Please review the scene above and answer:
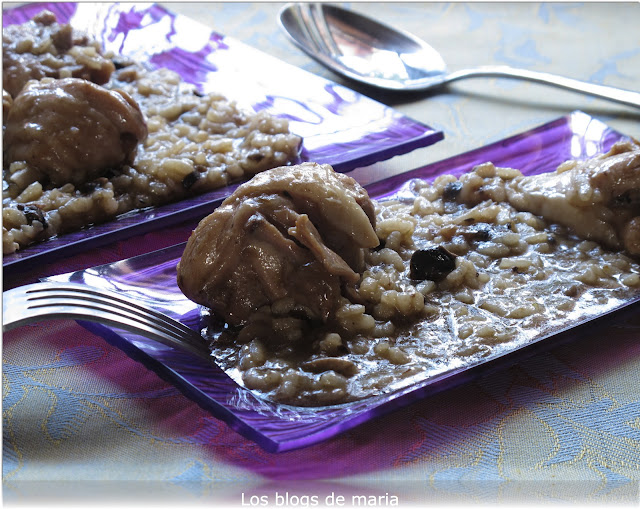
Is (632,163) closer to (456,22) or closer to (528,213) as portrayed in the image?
(528,213)

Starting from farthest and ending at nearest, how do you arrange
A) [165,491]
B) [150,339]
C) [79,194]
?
[79,194], [150,339], [165,491]

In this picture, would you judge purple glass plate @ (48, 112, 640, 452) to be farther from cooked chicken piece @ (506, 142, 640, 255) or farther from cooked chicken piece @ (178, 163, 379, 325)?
cooked chicken piece @ (506, 142, 640, 255)

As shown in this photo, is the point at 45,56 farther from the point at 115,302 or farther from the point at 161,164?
the point at 115,302

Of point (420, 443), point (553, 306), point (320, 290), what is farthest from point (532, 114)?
point (420, 443)

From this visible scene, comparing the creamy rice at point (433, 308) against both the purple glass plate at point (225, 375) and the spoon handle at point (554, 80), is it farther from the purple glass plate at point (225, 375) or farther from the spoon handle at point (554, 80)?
the spoon handle at point (554, 80)

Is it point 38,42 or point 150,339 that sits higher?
point 38,42

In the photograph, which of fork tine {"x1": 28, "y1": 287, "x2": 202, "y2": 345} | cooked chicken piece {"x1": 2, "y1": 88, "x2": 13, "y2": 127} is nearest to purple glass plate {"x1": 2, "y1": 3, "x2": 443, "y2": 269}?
fork tine {"x1": 28, "y1": 287, "x2": 202, "y2": 345}

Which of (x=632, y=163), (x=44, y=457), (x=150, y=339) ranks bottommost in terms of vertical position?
(x=44, y=457)
